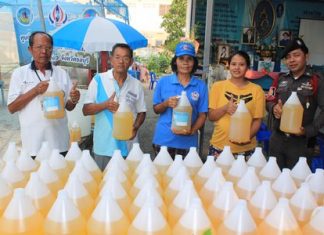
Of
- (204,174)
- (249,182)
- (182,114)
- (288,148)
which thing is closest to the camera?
(249,182)

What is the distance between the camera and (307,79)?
2490 millimetres

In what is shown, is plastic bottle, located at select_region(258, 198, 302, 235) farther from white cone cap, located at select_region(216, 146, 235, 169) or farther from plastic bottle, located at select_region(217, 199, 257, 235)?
white cone cap, located at select_region(216, 146, 235, 169)

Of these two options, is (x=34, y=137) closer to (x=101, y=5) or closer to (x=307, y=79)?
(x=307, y=79)

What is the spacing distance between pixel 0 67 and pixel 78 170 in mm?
7512

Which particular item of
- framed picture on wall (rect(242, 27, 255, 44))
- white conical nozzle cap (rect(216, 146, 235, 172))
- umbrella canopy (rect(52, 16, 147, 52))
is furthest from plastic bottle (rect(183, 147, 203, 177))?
framed picture on wall (rect(242, 27, 255, 44))

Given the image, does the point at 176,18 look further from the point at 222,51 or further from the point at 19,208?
the point at 19,208

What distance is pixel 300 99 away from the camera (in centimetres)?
250

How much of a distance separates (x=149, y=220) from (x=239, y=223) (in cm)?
31

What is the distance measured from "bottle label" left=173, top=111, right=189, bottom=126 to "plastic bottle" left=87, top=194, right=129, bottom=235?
1.29m

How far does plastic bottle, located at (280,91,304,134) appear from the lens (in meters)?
2.25

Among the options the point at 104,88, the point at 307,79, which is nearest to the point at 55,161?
the point at 104,88

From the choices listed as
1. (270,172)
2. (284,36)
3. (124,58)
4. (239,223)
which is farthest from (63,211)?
(284,36)

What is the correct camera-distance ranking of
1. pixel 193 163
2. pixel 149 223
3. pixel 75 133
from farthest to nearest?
pixel 75 133
pixel 193 163
pixel 149 223

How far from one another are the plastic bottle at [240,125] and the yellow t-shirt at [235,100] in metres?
0.13
